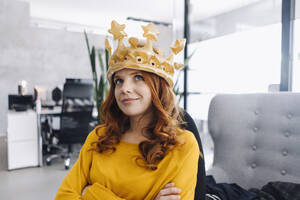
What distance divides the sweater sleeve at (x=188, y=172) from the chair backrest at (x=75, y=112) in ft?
8.66

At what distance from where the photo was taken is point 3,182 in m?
2.80

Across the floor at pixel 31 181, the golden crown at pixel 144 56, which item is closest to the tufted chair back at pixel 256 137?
the golden crown at pixel 144 56

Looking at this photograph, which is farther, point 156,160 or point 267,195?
point 267,195

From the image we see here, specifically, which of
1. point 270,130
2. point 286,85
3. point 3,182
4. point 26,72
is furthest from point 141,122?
point 26,72

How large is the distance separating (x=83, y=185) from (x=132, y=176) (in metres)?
0.29

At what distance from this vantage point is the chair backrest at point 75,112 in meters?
3.26

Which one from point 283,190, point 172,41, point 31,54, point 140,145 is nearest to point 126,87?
point 140,145

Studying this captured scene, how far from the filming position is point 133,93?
3.30 ft

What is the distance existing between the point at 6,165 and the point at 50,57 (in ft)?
10.4

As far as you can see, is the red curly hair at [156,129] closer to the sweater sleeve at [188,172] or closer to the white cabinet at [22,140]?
the sweater sleeve at [188,172]

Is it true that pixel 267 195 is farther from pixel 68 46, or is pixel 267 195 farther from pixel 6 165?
pixel 68 46

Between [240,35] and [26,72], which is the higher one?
[240,35]

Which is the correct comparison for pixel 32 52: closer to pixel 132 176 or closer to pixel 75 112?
pixel 75 112

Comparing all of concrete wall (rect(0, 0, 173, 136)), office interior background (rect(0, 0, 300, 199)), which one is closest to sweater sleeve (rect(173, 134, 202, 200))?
office interior background (rect(0, 0, 300, 199))
